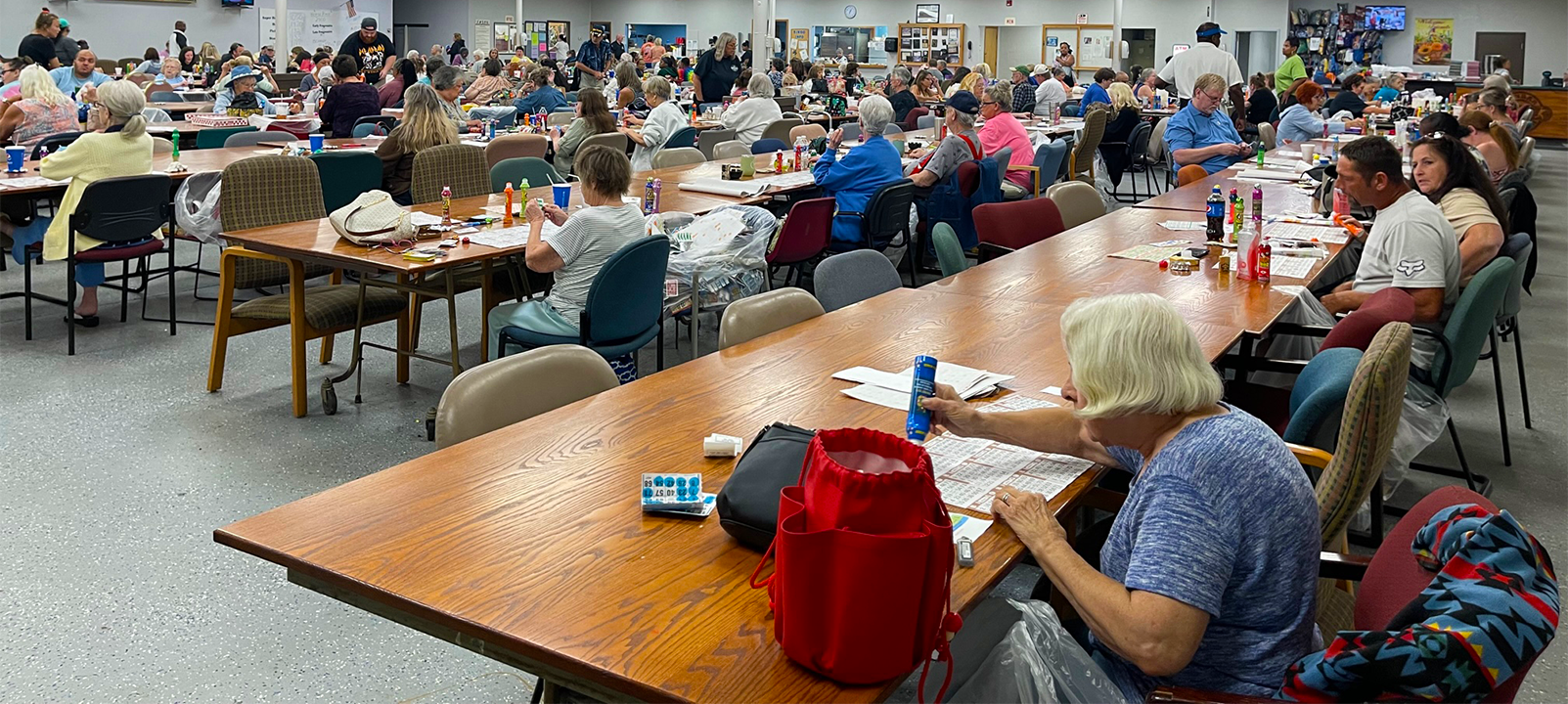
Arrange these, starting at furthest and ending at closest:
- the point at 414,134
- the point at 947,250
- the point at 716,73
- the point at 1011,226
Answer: the point at 716,73 → the point at 414,134 → the point at 1011,226 → the point at 947,250

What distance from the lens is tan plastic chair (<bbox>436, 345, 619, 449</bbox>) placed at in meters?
2.44

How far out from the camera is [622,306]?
414 cm

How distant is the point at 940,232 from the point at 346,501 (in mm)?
2768

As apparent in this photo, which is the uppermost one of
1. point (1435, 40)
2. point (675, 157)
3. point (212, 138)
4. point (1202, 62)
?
point (1435, 40)

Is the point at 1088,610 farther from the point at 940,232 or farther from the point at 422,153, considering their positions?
the point at 422,153

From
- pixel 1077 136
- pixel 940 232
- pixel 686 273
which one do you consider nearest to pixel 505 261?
pixel 686 273

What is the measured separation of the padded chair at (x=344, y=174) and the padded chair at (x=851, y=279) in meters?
3.24

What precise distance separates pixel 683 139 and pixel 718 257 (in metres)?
4.33

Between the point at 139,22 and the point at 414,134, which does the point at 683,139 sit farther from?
the point at 139,22

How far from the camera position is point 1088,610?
5.68 ft

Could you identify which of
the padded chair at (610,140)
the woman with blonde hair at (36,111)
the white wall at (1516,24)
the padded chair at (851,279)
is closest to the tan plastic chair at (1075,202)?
the padded chair at (851,279)

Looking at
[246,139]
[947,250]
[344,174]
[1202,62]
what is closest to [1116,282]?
[947,250]

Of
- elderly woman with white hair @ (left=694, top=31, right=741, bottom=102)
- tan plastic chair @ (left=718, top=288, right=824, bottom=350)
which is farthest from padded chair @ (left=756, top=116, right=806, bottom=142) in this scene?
tan plastic chair @ (left=718, top=288, right=824, bottom=350)

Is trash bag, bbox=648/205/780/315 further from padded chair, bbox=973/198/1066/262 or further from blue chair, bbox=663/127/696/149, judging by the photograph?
blue chair, bbox=663/127/696/149
